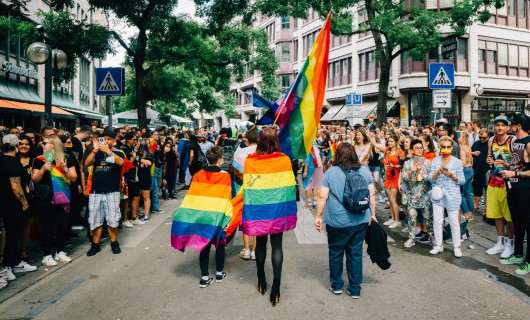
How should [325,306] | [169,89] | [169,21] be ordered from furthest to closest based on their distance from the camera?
[169,89]
[169,21]
[325,306]

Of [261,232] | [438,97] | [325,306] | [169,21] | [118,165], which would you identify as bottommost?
[325,306]

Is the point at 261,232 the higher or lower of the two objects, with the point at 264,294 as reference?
higher

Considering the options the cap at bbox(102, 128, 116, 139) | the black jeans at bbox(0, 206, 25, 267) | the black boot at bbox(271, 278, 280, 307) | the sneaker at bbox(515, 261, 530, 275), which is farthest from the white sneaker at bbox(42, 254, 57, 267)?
the sneaker at bbox(515, 261, 530, 275)

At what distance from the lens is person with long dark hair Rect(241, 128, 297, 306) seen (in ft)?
17.3

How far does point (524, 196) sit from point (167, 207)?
27.6ft

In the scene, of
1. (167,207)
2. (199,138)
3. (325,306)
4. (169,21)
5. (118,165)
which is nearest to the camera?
(325,306)

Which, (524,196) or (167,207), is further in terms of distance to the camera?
(167,207)

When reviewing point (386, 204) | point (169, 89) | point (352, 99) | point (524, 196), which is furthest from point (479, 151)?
point (169, 89)

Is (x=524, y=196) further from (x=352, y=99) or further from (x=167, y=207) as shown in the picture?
(x=352, y=99)

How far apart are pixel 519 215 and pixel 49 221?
657 centimetres

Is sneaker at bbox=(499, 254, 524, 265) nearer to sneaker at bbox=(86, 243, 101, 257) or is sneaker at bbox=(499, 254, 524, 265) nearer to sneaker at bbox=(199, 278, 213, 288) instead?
sneaker at bbox=(199, 278, 213, 288)

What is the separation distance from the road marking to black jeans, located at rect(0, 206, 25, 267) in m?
0.97

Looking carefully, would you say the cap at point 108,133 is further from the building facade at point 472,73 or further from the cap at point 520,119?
the building facade at point 472,73

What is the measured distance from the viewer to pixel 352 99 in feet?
65.0
